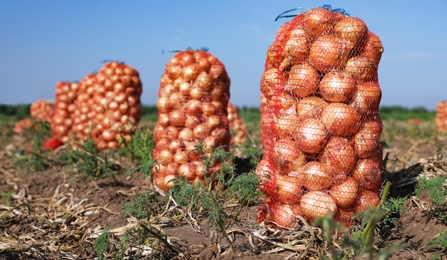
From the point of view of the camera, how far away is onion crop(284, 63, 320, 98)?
119 inches

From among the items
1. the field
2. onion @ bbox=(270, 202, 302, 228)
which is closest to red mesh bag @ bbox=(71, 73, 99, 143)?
the field

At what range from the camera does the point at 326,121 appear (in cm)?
295

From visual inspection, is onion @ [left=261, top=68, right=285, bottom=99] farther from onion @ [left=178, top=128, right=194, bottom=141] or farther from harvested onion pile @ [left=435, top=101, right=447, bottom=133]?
harvested onion pile @ [left=435, top=101, right=447, bottom=133]

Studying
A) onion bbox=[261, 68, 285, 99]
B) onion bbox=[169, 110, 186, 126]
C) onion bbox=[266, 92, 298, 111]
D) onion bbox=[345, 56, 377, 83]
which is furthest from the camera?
onion bbox=[169, 110, 186, 126]

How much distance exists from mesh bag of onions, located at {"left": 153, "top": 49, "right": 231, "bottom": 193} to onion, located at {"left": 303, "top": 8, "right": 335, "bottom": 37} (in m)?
1.45

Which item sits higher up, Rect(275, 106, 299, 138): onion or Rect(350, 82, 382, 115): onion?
Rect(350, 82, 382, 115): onion

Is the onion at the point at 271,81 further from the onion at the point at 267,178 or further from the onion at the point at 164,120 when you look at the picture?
the onion at the point at 164,120

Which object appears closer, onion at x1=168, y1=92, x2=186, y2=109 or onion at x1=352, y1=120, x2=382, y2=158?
onion at x1=352, y1=120, x2=382, y2=158

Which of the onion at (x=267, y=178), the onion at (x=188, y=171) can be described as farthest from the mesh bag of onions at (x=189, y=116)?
the onion at (x=267, y=178)

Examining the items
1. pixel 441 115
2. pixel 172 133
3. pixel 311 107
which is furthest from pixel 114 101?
pixel 441 115

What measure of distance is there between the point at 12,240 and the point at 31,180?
263 cm

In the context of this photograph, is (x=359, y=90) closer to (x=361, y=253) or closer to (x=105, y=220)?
(x=361, y=253)

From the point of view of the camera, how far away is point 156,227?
3.27 meters

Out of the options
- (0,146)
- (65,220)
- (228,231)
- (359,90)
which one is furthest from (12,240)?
(0,146)
